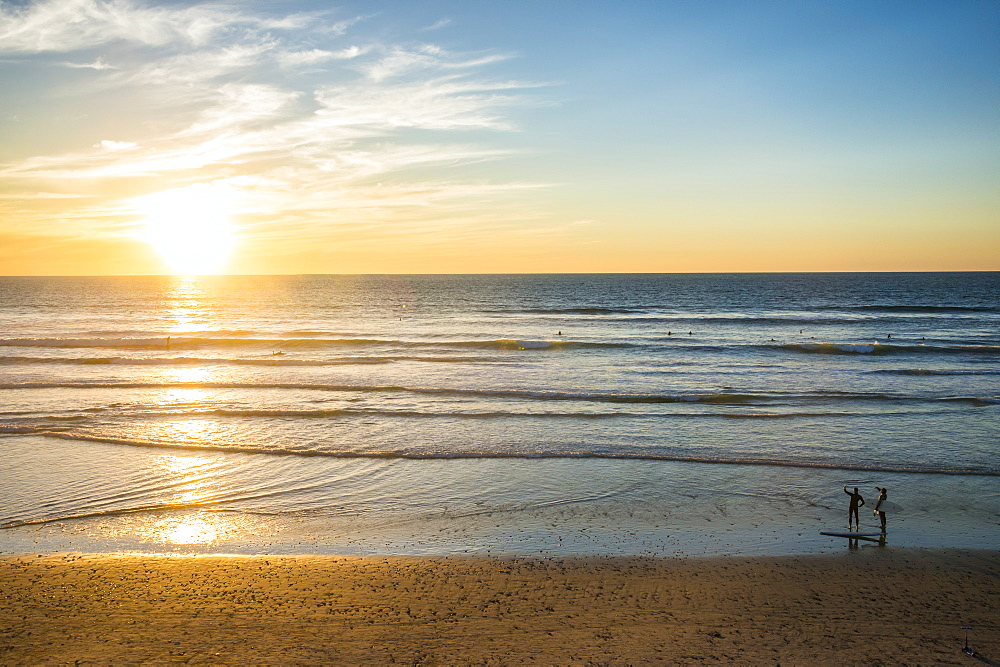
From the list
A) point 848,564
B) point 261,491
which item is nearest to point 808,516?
point 848,564

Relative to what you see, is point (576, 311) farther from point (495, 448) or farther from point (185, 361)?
point (495, 448)

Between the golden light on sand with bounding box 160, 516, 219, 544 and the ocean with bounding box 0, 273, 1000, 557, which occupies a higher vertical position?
the ocean with bounding box 0, 273, 1000, 557

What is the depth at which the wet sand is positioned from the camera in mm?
7676

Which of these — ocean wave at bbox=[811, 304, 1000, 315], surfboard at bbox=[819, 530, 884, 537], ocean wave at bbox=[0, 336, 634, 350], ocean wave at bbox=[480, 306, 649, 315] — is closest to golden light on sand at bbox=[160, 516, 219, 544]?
surfboard at bbox=[819, 530, 884, 537]

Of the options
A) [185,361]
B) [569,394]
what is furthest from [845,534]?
[185,361]

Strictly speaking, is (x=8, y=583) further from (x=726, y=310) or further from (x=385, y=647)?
(x=726, y=310)

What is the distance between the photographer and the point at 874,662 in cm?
750

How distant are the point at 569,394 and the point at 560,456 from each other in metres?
8.96

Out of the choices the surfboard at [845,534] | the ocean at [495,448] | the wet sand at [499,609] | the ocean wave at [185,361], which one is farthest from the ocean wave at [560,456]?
the ocean wave at [185,361]

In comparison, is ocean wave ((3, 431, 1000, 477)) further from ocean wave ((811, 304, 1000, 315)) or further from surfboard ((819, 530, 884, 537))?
ocean wave ((811, 304, 1000, 315))

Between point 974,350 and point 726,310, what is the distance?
1380 inches

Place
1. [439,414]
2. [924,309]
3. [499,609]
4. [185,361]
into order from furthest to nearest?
1. [924,309]
2. [185,361]
3. [439,414]
4. [499,609]

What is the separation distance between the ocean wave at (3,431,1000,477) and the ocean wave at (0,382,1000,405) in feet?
25.2

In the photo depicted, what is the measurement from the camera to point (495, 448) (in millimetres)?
17672
